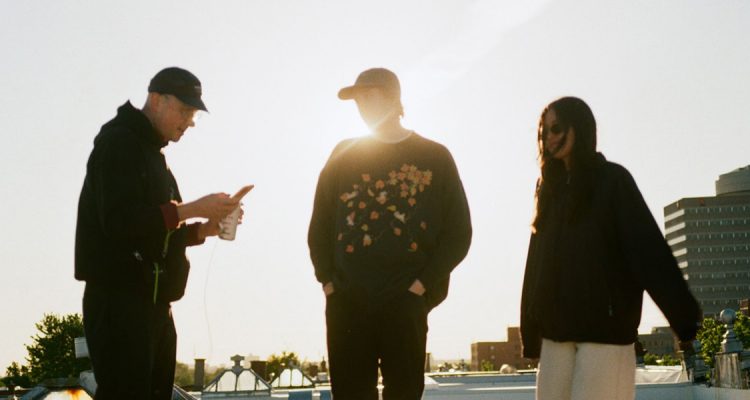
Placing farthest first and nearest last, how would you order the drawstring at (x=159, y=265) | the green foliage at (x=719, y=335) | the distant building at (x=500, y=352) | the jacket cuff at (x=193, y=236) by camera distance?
1. the distant building at (x=500, y=352)
2. the green foliage at (x=719, y=335)
3. the jacket cuff at (x=193, y=236)
4. the drawstring at (x=159, y=265)

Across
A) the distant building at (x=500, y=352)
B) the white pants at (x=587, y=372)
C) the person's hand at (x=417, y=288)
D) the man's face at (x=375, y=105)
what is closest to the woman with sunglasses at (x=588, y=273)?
the white pants at (x=587, y=372)

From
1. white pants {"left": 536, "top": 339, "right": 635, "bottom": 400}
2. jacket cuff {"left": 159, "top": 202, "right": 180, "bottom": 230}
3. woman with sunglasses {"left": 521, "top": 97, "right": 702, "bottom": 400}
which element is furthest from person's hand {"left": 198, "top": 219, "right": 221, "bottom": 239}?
white pants {"left": 536, "top": 339, "right": 635, "bottom": 400}

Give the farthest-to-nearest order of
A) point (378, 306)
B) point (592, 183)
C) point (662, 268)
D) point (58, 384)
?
1. point (58, 384)
2. point (378, 306)
3. point (592, 183)
4. point (662, 268)

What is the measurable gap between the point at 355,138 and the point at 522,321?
120 centimetres

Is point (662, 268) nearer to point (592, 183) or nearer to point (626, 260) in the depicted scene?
point (626, 260)

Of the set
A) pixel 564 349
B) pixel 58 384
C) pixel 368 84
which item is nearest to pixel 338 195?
pixel 368 84

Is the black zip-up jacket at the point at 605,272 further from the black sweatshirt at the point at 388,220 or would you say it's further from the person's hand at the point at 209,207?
the person's hand at the point at 209,207

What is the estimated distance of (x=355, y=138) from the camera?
410 centimetres

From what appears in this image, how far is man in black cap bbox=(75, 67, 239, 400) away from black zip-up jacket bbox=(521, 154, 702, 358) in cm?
143

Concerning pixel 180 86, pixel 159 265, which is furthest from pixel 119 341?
pixel 180 86

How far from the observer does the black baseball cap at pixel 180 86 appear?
12.6 ft

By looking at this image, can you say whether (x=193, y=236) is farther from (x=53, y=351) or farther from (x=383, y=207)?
(x=53, y=351)

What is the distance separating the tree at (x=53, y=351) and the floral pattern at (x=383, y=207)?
7546cm

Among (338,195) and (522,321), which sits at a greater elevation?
(338,195)
